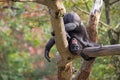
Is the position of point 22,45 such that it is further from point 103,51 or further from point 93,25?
point 103,51

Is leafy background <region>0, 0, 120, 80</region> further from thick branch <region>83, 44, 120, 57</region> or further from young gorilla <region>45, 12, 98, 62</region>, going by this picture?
thick branch <region>83, 44, 120, 57</region>

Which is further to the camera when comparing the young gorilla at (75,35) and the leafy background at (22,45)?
the leafy background at (22,45)

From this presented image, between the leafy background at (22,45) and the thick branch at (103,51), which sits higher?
the thick branch at (103,51)

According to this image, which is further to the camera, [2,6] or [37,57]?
[37,57]

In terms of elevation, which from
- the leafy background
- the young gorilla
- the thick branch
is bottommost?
the leafy background

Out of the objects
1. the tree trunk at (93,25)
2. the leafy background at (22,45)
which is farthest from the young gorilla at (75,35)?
the leafy background at (22,45)

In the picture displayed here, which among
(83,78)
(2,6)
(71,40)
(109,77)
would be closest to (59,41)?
(71,40)

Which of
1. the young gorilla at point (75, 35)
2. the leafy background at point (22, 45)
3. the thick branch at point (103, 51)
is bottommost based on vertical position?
the leafy background at point (22, 45)

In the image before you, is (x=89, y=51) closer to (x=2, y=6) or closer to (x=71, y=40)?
(x=71, y=40)

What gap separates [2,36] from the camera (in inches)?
438

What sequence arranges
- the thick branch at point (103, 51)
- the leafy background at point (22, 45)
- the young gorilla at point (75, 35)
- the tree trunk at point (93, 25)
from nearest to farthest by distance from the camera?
the thick branch at point (103, 51) < the young gorilla at point (75, 35) < the tree trunk at point (93, 25) < the leafy background at point (22, 45)

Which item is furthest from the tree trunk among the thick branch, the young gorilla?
the thick branch

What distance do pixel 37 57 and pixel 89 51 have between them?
776cm

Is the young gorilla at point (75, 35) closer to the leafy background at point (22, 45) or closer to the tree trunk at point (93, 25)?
the tree trunk at point (93, 25)
